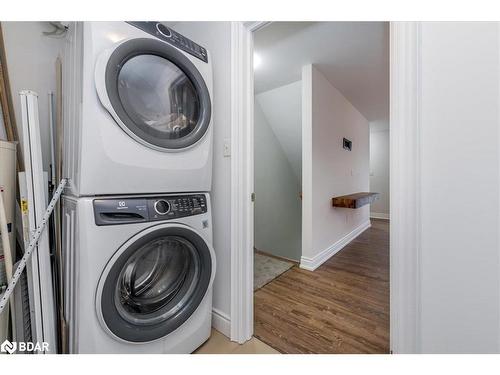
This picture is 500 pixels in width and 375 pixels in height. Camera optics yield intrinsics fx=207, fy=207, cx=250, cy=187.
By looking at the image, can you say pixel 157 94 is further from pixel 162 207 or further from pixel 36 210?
pixel 36 210

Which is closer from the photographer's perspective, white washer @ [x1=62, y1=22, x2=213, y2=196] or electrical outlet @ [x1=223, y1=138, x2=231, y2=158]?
white washer @ [x1=62, y1=22, x2=213, y2=196]

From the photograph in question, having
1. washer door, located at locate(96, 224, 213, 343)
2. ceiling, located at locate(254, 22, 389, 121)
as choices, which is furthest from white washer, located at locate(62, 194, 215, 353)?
ceiling, located at locate(254, 22, 389, 121)

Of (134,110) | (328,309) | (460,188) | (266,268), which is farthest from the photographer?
(266,268)

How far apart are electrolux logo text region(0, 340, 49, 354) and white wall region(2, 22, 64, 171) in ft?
2.88

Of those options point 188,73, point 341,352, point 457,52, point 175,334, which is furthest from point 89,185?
point 341,352

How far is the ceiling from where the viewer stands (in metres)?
1.59

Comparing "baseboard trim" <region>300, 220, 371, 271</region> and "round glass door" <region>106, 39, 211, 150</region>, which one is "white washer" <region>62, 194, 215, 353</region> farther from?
"baseboard trim" <region>300, 220, 371, 271</region>

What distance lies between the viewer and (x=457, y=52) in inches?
26.0

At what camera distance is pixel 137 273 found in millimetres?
943

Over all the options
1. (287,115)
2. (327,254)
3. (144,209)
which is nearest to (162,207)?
(144,209)

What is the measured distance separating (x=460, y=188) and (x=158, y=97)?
1.21 metres

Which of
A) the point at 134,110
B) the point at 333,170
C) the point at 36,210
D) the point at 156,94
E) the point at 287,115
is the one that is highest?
the point at 287,115

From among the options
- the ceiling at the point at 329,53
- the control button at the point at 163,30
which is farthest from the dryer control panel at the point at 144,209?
the ceiling at the point at 329,53

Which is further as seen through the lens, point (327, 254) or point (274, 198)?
point (274, 198)
